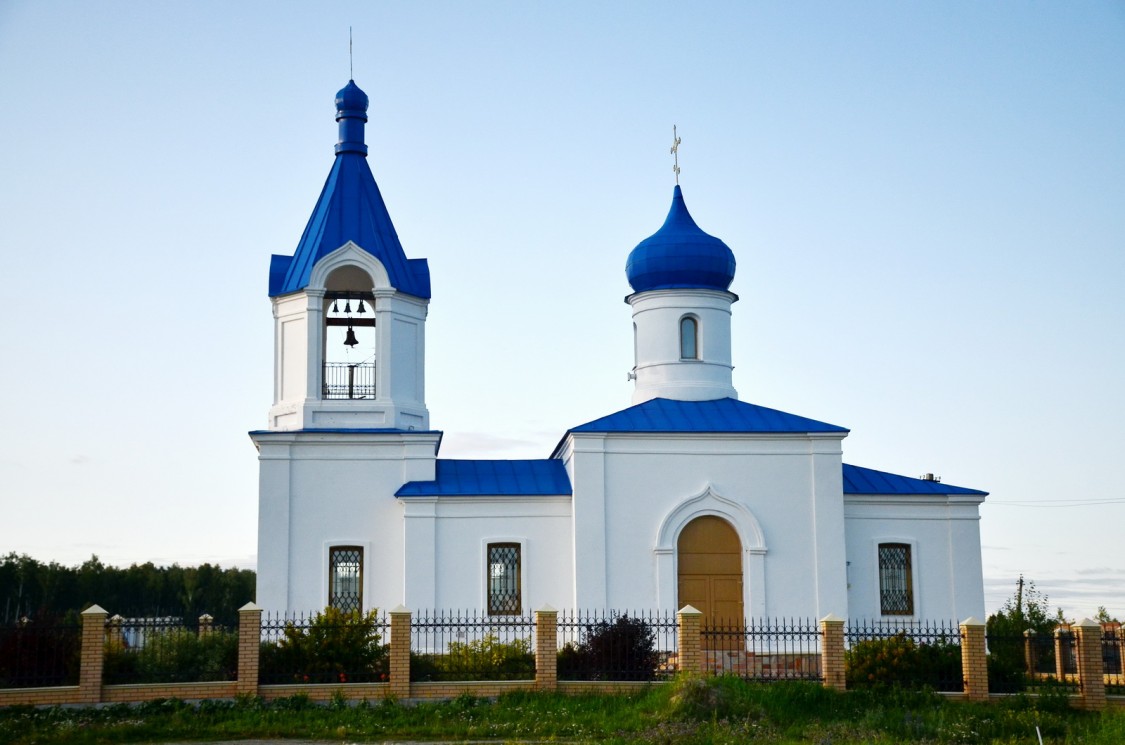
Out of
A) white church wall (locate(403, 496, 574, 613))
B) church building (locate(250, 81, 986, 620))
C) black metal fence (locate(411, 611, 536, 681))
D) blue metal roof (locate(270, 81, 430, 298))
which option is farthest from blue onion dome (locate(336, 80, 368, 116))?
black metal fence (locate(411, 611, 536, 681))

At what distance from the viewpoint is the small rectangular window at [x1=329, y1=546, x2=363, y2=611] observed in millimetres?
19594

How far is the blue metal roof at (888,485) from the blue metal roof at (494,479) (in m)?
4.55

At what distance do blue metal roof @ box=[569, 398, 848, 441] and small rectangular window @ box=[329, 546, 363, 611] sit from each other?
12.5ft

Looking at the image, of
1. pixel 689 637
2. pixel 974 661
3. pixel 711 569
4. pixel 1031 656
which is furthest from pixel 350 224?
pixel 1031 656

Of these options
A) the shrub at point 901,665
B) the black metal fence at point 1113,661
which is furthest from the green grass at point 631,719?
the black metal fence at point 1113,661

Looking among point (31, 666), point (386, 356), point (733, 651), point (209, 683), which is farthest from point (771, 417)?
point (31, 666)

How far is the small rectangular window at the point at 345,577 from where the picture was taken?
19594 mm

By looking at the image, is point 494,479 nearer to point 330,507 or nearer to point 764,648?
point 330,507

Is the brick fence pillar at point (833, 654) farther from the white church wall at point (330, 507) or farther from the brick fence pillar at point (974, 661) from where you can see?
the white church wall at point (330, 507)

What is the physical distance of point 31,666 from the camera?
15688 millimetres

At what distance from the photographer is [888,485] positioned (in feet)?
68.9

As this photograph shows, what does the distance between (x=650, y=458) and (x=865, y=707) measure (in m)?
6.02

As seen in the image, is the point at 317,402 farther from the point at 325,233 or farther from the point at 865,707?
the point at 865,707

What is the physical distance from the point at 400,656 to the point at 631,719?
3.32 meters
